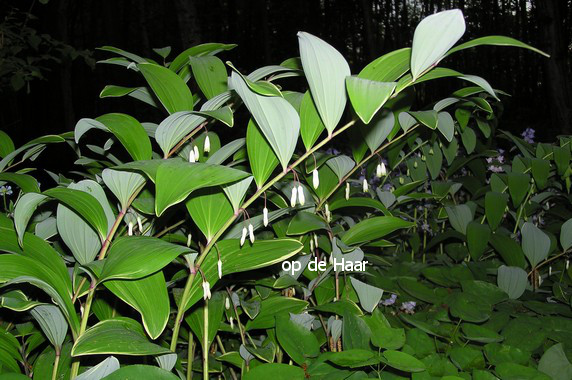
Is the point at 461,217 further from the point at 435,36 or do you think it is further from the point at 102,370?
the point at 102,370

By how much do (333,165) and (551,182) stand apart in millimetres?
1011

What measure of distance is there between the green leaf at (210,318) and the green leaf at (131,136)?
Result: 0.38 metres

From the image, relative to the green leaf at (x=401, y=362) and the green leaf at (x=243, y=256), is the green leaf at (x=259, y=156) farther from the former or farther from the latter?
the green leaf at (x=401, y=362)

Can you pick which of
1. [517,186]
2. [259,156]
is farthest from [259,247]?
[517,186]

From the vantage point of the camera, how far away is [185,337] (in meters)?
1.27

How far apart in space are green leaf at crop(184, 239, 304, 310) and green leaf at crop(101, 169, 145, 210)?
0.17 metres

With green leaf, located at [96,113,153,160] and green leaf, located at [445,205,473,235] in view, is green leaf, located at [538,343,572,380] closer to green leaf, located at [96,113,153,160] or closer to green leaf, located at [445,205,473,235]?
green leaf, located at [445,205,473,235]

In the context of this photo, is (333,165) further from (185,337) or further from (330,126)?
(185,337)

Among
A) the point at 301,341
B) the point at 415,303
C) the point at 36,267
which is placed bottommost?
the point at 415,303

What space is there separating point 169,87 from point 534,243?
1052 mm

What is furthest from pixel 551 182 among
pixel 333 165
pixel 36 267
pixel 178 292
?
pixel 36 267

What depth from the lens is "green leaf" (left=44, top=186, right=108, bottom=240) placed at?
75cm

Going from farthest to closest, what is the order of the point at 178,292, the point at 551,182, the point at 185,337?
the point at 551,182, the point at 185,337, the point at 178,292

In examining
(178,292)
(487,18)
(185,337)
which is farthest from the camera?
(487,18)
